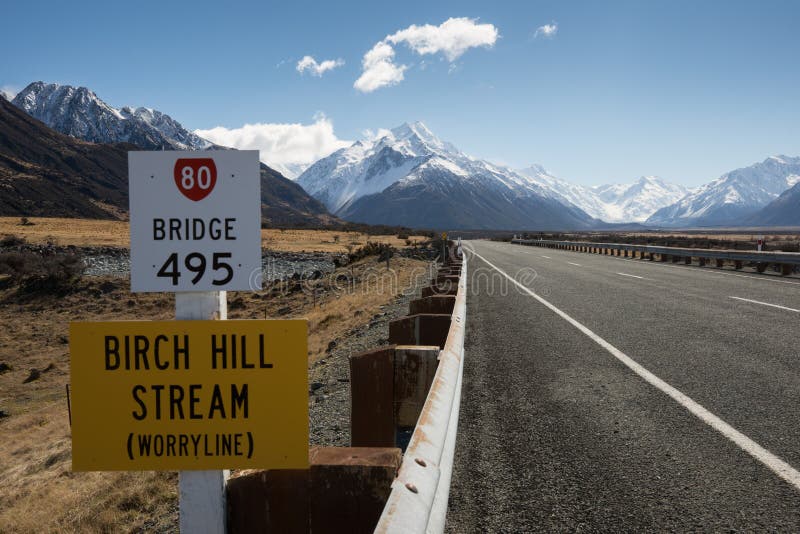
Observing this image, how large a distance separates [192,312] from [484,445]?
2.22 meters

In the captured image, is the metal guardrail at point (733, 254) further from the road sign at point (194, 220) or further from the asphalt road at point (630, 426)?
the road sign at point (194, 220)

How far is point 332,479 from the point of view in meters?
2.17

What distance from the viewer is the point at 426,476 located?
1960 millimetres

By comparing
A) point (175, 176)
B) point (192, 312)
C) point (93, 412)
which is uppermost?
point (175, 176)

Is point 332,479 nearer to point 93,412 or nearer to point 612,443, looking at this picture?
point 93,412

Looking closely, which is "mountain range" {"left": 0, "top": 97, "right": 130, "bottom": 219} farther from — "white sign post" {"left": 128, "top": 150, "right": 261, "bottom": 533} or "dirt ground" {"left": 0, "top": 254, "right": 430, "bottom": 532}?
"white sign post" {"left": 128, "top": 150, "right": 261, "bottom": 533}

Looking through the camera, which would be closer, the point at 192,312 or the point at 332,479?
the point at 332,479

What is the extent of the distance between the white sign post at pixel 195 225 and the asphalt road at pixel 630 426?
1.61m

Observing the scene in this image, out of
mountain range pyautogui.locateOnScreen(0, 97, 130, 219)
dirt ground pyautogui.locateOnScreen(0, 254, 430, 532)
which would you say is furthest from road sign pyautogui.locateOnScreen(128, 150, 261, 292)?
mountain range pyautogui.locateOnScreen(0, 97, 130, 219)

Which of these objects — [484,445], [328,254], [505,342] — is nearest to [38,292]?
[328,254]

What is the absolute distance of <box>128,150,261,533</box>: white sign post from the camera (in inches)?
91.9

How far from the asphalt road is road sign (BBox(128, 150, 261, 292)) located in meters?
1.65

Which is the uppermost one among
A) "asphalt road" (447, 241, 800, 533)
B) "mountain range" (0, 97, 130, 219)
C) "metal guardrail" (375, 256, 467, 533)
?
"mountain range" (0, 97, 130, 219)

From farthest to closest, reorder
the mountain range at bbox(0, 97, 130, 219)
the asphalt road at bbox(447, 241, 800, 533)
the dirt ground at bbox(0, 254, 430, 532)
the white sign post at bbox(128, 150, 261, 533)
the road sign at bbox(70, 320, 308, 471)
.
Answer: the mountain range at bbox(0, 97, 130, 219) → the dirt ground at bbox(0, 254, 430, 532) → the asphalt road at bbox(447, 241, 800, 533) → the white sign post at bbox(128, 150, 261, 533) → the road sign at bbox(70, 320, 308, 471)
